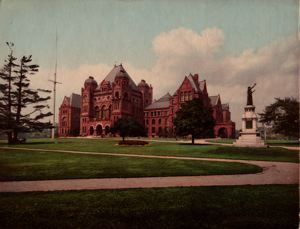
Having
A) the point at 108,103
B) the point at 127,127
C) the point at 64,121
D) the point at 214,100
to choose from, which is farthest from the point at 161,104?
the point at 127,127

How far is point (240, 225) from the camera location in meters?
5.11

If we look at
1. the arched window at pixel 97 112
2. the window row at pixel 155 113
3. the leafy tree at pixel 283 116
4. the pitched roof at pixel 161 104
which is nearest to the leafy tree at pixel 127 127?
the leafy tree at pixel 283 116

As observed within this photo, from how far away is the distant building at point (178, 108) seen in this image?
65.0 metres

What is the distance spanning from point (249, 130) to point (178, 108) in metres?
38.1

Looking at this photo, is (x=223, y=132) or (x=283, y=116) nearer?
(x=283, y=116)

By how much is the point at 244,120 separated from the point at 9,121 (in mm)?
30249

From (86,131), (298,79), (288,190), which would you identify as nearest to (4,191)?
(288,190)

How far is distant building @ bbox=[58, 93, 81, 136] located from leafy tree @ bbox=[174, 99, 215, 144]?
58.7m

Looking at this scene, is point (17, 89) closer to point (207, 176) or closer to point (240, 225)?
point (207, 176)

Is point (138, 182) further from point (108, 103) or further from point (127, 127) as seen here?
point (108, 103)

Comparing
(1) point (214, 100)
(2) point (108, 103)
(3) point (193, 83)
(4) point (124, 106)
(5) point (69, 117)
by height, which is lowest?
(5) point (69, 117)

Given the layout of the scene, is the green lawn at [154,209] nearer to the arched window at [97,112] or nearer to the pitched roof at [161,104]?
the arched window at [97,112]

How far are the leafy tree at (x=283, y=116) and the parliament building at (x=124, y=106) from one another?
24576 mm

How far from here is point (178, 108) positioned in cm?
6650
